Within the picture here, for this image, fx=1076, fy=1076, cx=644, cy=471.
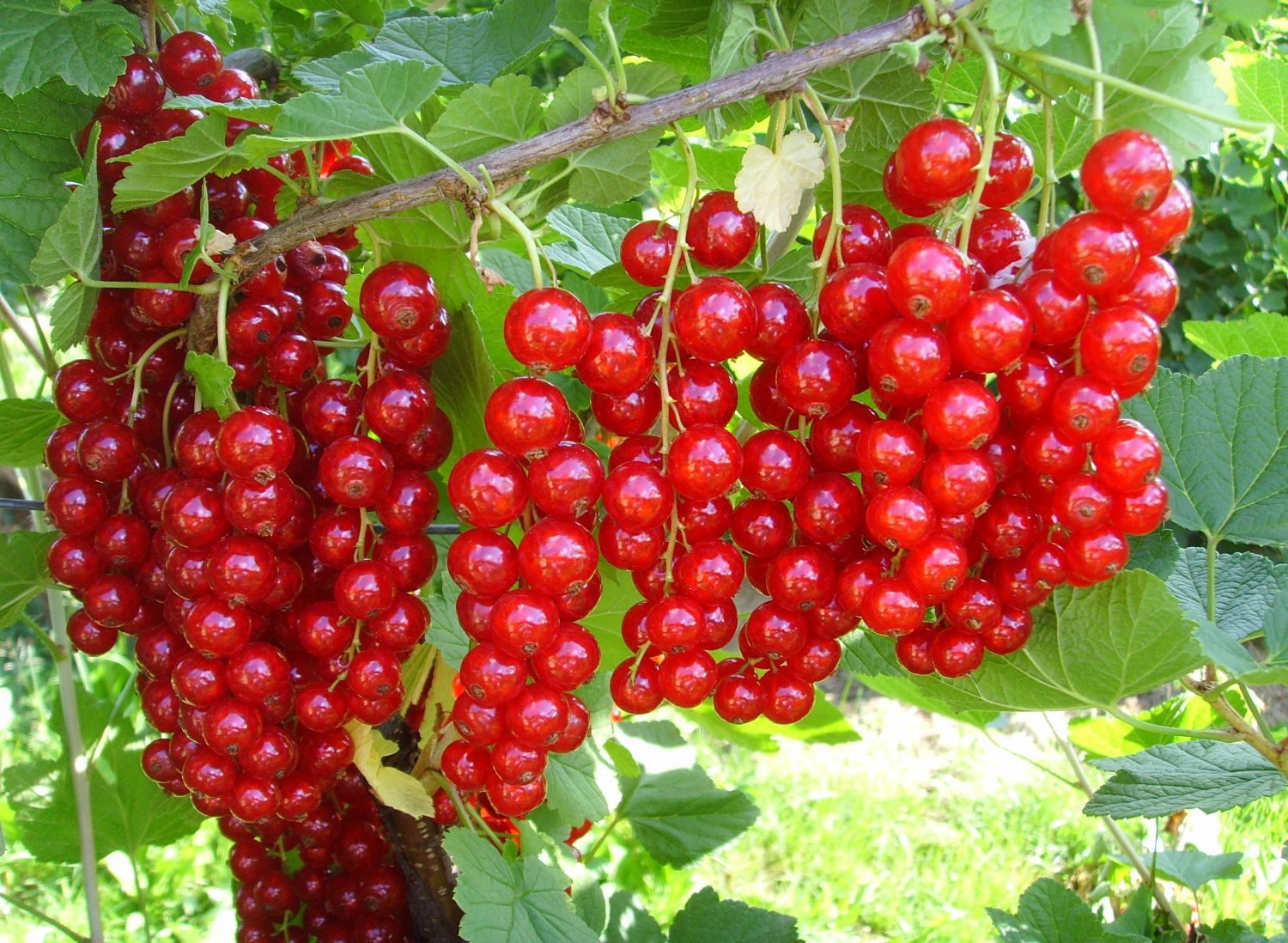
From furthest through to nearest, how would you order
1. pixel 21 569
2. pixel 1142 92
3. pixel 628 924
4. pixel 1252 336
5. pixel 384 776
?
pixel 628 924
pixel 1252 336
pixel 21 569
pixel 384 776
pixel 1142 92

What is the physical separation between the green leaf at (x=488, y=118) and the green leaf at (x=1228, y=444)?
49 centimetres

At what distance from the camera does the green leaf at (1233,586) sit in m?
0.78

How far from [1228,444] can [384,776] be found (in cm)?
69

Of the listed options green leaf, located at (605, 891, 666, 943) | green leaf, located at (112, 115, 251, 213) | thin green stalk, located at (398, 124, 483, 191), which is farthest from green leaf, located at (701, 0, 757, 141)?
green leaf, located at (605, 891, 666, 943)

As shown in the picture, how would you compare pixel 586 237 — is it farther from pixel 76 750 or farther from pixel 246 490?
pixel 76 750

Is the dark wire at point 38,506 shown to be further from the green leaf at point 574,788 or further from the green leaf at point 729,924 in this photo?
the green leaf at point 729,924

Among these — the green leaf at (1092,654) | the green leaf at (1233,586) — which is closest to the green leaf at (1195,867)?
the green leaf at (1233,586)

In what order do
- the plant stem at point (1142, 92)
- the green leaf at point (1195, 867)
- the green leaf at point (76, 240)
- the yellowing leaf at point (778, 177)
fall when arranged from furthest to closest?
1. the green leaf at point (1195, 867)
2. the green leaf at point (76, 240)
3. the yellowing leaf at point (778, 177)
4. the plant stem at point (1142, 92)

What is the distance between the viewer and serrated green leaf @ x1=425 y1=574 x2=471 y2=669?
2.96 feet

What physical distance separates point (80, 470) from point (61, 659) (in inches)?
18.4

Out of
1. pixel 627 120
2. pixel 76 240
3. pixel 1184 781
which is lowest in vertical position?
pixel 1184 781

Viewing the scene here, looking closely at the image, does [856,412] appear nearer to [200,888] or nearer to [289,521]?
[289,521]

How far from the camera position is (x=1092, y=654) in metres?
0.66

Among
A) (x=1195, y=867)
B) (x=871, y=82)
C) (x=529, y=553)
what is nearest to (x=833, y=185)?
(x=871, y=82)
